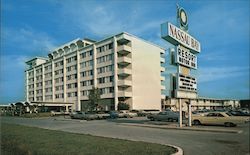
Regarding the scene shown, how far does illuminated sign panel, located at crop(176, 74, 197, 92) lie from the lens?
2789 cm

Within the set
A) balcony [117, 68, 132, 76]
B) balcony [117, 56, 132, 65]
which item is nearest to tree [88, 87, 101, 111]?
balcony [117, 68, 132, 76]

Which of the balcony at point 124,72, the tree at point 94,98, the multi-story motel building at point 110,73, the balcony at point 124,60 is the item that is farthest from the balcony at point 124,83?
the tree at point 94,98

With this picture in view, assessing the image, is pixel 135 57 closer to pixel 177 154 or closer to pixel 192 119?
pixel 192 119

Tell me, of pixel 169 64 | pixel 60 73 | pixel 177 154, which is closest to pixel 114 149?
pixel 177 154

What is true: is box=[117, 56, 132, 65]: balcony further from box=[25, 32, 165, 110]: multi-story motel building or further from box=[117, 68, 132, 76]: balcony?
box=[117, 68, 132, 76]: balcony

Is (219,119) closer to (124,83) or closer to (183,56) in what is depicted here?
(183,56)

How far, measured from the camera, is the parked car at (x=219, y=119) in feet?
91.6

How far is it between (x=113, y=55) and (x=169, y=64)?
44753 millimetres

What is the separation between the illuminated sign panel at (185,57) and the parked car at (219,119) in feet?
16.8

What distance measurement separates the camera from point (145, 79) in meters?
76.4

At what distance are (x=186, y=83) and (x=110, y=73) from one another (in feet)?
147

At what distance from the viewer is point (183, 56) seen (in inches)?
1134

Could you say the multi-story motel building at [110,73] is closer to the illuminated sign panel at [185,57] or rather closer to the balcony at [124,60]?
the balcony at [124,60]

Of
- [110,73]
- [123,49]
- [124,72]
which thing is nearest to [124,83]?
[124,72]
